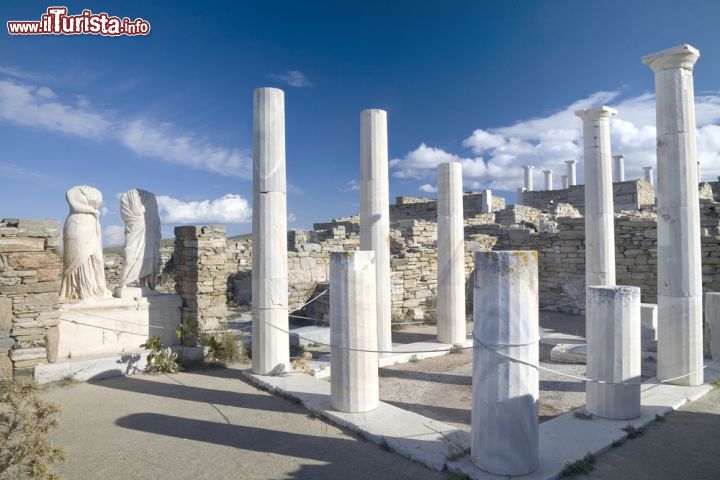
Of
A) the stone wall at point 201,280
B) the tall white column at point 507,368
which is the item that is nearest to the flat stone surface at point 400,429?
the tall white column at point 507,368

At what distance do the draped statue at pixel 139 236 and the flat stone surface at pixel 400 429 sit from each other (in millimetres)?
3806

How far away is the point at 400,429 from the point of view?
4852 mm

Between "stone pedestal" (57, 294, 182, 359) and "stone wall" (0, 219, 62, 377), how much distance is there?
1.25 ft

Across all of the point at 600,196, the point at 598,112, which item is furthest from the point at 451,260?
the point at 598,112

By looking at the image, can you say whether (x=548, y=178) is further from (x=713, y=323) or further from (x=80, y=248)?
(x=80, y=248)

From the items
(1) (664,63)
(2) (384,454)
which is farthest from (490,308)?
(1) (664,63)

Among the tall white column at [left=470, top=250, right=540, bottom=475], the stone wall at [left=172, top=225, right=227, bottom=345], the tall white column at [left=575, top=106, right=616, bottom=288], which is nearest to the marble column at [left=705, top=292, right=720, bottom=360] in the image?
the tall white column at [left=575, top=106, right=616, bottom=288]

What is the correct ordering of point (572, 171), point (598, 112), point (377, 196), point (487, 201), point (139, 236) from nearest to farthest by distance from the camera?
point (139, 236) < point (377, 196) < point (598, 112) < point (487, 201) < point (572, 171)

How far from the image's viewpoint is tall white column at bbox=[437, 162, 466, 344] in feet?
31.0

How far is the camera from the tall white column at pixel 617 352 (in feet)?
16.7

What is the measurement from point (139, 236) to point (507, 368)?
277 inches

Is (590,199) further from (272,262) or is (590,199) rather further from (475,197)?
(475,197)

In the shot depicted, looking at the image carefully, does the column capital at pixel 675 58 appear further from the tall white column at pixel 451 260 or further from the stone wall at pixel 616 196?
the stone wall at pixel 616 196

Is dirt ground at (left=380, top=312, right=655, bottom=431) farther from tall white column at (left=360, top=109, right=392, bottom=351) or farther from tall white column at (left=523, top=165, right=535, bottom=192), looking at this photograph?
tall white column at (left=523, top=165, right=535, bottom=192)
